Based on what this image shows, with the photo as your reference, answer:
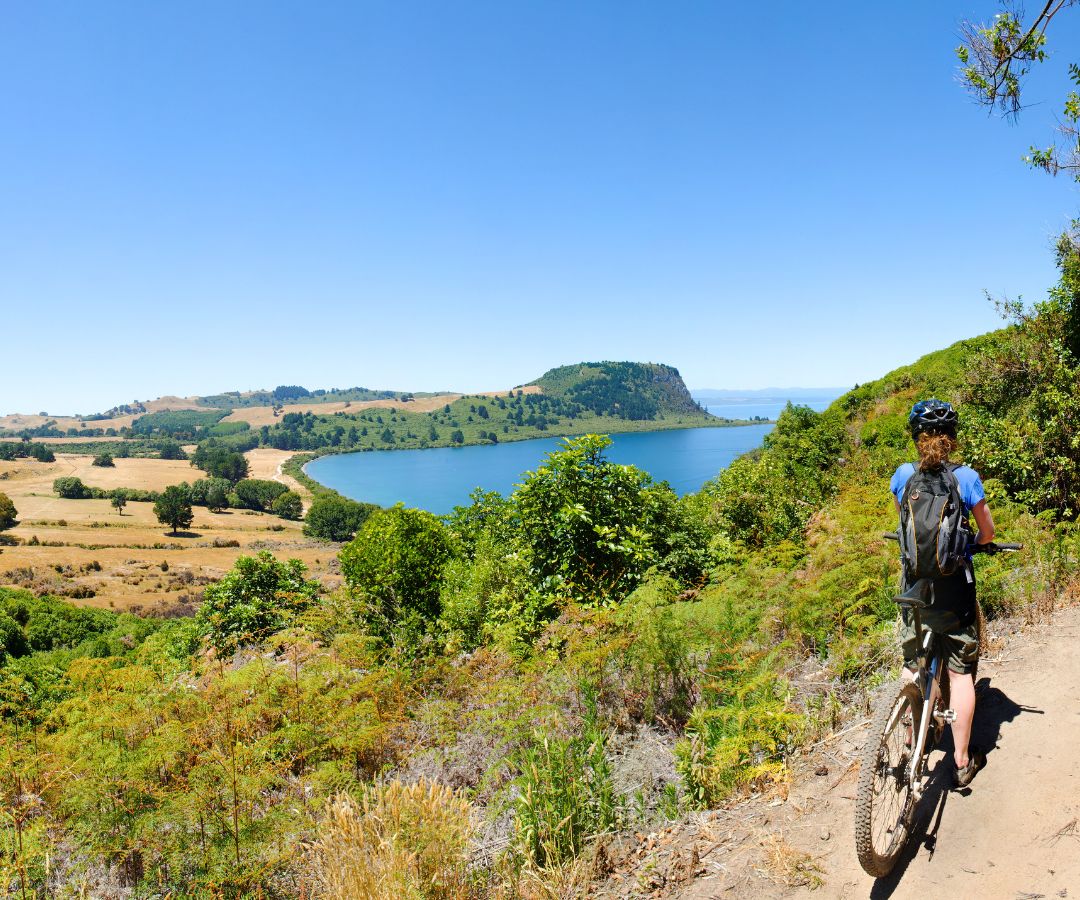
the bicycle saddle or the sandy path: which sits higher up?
the bicycle saddle

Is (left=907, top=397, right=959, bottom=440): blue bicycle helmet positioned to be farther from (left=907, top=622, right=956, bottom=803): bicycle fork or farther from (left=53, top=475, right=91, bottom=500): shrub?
(left=53, top=475, right=91, bottom=500): shrub

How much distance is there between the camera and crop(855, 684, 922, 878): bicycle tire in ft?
10.0

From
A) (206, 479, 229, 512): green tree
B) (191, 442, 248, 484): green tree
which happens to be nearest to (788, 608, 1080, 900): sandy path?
(206, 479, 229, 512): green tree

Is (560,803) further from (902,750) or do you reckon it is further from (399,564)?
(399,564)

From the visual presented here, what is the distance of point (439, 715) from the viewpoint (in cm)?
666

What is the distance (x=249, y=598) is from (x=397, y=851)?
58.8ft

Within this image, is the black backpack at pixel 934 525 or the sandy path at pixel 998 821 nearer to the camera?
the sandy path at pixel 998 821

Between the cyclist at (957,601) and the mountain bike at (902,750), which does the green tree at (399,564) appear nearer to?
the mountain bike at (902,750)

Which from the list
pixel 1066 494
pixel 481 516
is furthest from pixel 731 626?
pixel 481 516

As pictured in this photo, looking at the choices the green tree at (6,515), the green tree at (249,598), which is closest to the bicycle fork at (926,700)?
the green tree at (249,598)

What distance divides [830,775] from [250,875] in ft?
13.9

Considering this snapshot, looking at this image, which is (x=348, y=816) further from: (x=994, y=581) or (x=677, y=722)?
(x=994, y=581)

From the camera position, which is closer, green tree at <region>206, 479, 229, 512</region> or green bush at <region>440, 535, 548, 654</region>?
green bush at <region>440, 535, 548, 654</region>

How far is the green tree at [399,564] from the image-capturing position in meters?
12.4
